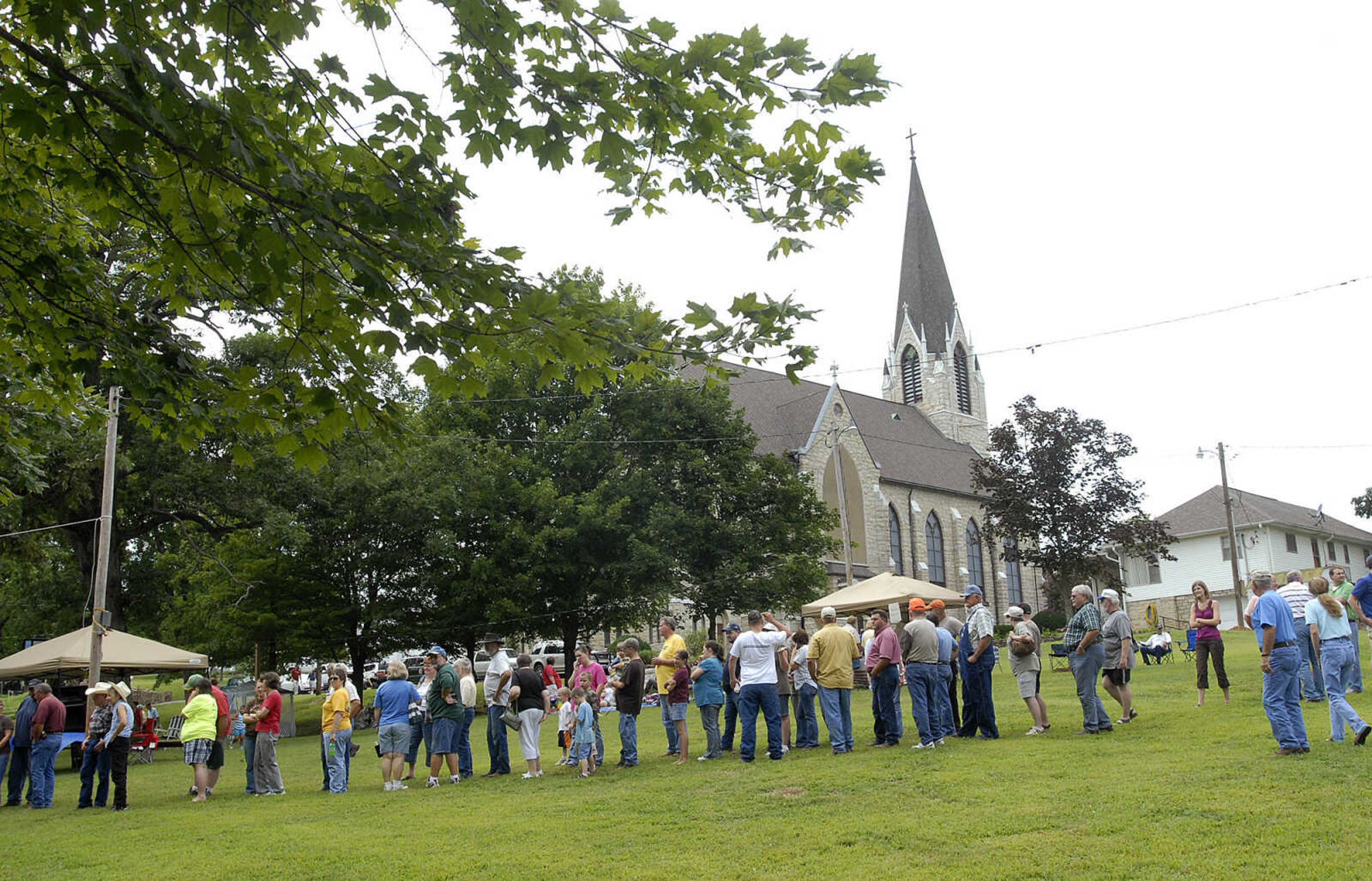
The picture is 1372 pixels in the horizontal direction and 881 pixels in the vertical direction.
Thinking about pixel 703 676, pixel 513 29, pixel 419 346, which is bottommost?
pixel 703 676

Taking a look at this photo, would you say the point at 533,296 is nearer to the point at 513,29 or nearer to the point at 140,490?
the point at 513,29

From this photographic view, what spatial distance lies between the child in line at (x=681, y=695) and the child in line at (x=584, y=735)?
3.15 ft

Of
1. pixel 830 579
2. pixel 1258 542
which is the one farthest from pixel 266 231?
pixel 1258 542

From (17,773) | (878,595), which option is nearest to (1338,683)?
(878,595)

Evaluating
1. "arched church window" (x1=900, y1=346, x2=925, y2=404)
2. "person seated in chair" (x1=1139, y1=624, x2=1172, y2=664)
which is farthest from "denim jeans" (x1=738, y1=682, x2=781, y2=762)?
"arched church window" (x1=900, y1=346, x2=925, y2=404)

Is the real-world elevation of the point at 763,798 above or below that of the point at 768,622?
below

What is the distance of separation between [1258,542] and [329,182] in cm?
5946

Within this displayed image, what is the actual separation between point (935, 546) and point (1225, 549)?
572 inches

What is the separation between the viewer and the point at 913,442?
6359 cm

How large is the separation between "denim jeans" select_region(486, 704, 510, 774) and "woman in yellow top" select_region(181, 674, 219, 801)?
11.1 feet

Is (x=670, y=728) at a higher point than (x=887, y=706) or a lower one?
lower

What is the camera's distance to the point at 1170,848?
6711 millimetres

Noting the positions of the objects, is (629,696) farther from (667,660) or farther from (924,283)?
(924,283)

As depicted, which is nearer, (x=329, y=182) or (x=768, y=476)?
(x=329, y=182)
